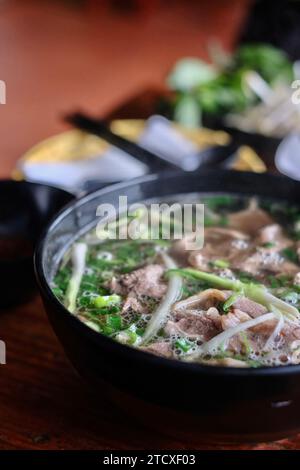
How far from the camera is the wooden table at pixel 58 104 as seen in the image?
Result: 3.85 ft

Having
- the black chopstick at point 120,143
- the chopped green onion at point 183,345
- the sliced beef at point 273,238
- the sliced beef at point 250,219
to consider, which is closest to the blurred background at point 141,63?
the black chopstick at point 120,143

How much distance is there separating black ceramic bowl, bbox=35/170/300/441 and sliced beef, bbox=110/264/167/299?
0.67 feet

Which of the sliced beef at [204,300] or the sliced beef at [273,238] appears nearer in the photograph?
the sliced beef at [204,300]

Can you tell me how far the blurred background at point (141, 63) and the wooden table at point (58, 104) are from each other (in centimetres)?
1

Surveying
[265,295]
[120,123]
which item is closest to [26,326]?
[265,295]

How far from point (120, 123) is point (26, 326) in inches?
49.3

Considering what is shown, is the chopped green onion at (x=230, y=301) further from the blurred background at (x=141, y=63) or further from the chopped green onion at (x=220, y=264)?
the blurred background at (x=141, y=63)

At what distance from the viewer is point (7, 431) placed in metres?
1.17

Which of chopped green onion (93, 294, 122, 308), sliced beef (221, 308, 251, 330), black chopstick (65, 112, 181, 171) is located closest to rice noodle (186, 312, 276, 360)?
sliced beef (221, 308, 251, 330)

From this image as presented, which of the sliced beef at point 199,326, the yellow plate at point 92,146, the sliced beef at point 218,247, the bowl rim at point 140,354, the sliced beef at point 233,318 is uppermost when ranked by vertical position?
the bowl rim at point 140,354

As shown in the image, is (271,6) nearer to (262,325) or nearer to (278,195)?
(278,195)

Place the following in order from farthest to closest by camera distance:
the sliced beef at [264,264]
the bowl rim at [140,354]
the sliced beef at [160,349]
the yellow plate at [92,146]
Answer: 1. the yellow plate at [92,146]
2. the sliced beef at [264,264]
3. the sliced beef at [160,349]
4. the bowl rim at [140,354]

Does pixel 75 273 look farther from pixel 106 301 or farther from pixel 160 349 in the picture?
pixel 160 349

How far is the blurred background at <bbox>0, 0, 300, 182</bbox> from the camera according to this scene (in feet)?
9.11
